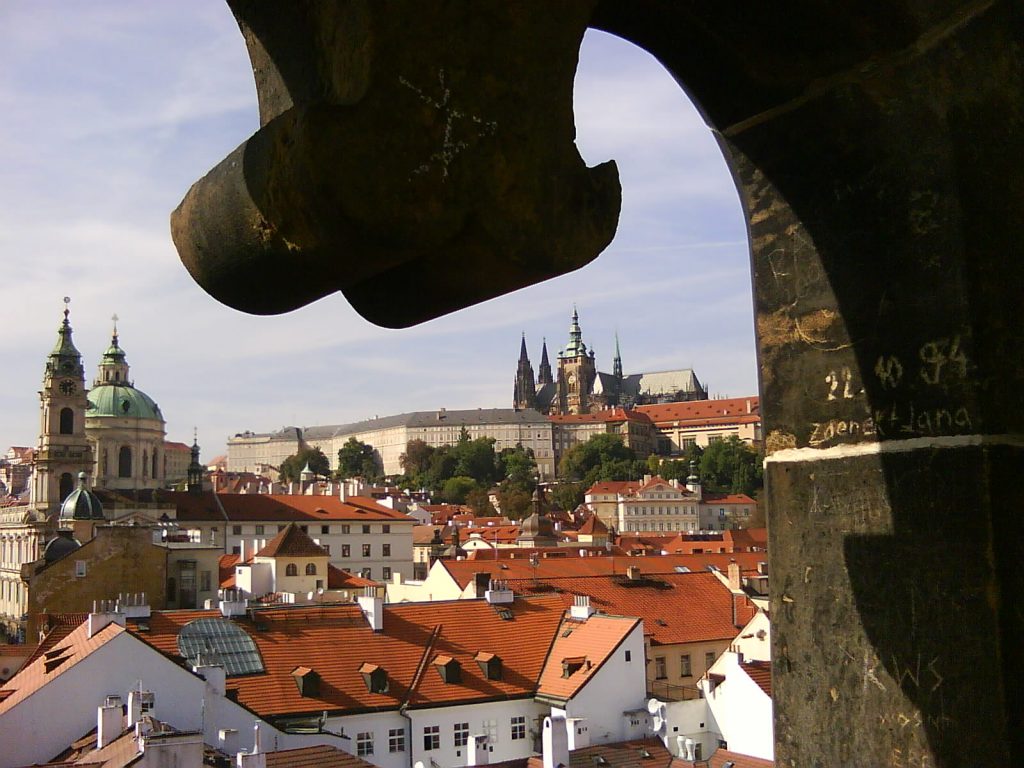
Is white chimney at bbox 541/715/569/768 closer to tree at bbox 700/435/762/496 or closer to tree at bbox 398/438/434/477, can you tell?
tree at bbox 700/435/762/496

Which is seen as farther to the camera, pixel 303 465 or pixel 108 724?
pixel 303 465

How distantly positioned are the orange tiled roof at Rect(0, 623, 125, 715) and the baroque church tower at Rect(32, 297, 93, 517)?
4237 cm

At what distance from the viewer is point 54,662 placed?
19.8 m

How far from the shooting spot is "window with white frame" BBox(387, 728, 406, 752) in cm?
2189

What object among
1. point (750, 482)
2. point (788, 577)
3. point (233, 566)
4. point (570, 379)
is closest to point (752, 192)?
point (788, 577)

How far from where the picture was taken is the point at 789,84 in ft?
5.95

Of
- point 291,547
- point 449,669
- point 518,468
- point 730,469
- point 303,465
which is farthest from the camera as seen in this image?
point 303,465

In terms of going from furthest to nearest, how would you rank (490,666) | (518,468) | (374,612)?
(518,468)
(374,612)
(490,666)

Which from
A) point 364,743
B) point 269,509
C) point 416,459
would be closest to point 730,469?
point 416,459

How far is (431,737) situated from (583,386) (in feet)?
441

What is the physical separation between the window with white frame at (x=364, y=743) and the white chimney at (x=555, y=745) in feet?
14.6

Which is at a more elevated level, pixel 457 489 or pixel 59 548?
pixel 457 489

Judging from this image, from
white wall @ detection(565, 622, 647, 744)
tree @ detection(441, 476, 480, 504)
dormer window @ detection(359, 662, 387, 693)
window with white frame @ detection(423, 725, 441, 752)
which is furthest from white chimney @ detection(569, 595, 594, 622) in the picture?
tree @ detection(441, 476, 480, 504)

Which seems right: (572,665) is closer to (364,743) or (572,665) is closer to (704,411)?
(364,743)
